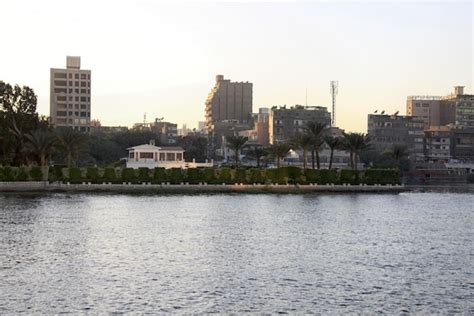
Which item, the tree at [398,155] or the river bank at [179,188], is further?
the tree at [398,155]

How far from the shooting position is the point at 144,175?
118500mm

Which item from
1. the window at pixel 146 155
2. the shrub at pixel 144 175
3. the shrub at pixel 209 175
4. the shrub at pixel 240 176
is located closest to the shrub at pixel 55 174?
the shrub at pixel 144 175

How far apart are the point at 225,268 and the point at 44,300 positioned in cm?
1212

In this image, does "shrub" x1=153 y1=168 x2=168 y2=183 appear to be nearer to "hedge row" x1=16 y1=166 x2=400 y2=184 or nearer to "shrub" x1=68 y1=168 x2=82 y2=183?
"hedge row" x1=16 y1=166 x2=400 y2=184

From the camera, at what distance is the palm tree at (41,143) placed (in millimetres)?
114562

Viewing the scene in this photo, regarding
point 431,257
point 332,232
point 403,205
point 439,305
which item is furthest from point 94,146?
point 439,305

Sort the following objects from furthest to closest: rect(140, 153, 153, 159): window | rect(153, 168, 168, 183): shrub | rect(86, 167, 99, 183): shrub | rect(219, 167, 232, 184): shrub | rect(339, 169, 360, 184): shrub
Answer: rect(140, 153, 153, 159): window, rect(339, 169, 360, 184): shrub, rect(219, 167, 232, 184): shrub, rect(153, 168, 168, 183): shrub, rect(86, 167, 99, 183): shrub

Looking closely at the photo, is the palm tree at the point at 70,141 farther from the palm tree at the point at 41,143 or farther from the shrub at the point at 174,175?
the shrub at the point at 174,175

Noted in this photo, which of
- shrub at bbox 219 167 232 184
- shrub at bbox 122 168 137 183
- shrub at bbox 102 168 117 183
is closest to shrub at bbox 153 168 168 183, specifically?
shrub at bbox 122 168 137 183

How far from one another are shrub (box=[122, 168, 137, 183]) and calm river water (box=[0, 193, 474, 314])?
36701mm

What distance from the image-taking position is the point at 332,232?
200 feet

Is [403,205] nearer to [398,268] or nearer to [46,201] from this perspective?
[46,201]

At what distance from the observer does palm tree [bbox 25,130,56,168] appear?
115 m

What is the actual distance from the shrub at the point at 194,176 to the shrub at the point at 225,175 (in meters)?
3.52
